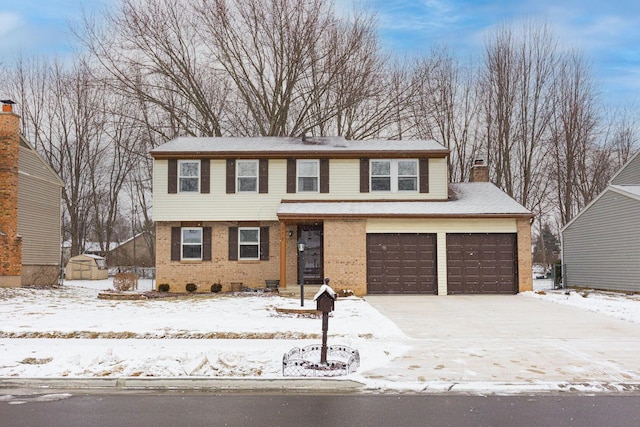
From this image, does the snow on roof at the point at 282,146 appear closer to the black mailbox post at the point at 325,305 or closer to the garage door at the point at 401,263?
the garage door at the point at 401,263

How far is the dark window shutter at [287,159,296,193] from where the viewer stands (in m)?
22.9

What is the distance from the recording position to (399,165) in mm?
22969

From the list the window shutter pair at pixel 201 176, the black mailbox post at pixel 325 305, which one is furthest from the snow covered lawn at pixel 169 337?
the window shutter pair at pixel 201 176

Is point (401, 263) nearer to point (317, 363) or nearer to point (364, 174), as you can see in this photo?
point (364, 174)

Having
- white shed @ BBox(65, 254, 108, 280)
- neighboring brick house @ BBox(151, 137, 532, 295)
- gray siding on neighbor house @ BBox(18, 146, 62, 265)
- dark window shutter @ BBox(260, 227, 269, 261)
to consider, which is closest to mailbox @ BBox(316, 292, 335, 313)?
neighboring brick house @ BBox(151, 137, 532, 295)

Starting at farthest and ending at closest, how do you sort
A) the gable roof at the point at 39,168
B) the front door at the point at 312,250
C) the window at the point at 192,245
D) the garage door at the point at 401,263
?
the gable roof at the point at 39,168 < the front door at the point at 312,250 < the window at the point at 192,245 < the garage door at the point at 401,263

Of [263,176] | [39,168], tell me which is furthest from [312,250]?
[39,168]

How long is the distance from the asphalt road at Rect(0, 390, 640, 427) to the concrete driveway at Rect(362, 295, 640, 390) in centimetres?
86

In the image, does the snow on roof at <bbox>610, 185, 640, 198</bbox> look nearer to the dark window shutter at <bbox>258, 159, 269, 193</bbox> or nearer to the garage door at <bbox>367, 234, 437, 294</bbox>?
the garage door at <bbox>367, 234, 437, 294</bbox>

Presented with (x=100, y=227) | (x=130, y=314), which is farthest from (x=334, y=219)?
(x=100, y=227)

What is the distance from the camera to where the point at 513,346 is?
1034 centimetres

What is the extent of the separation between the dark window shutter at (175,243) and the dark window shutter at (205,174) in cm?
198

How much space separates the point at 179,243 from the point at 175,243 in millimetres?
159

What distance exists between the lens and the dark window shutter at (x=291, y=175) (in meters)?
22.9
